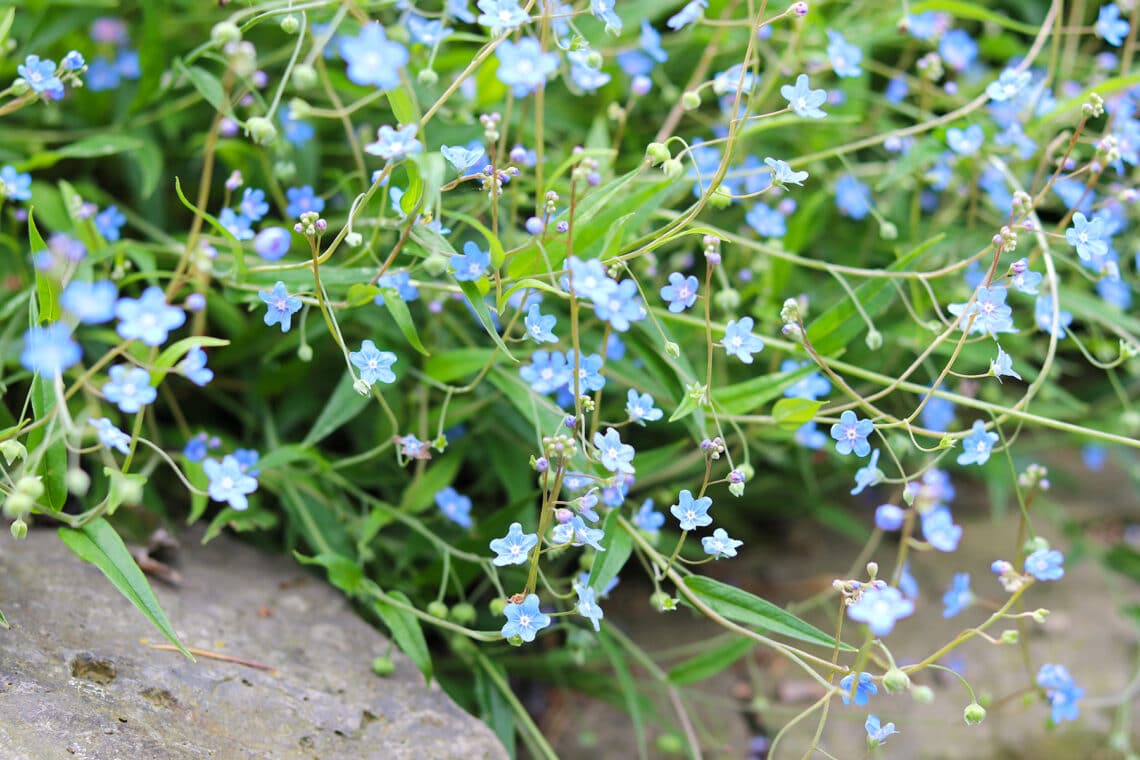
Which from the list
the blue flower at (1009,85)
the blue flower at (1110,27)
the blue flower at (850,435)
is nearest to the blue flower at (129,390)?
the blue flower at (850,435)

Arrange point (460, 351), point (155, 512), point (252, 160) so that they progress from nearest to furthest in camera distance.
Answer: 1. point (460, 351)
2. point (155, 512)
3. point (252, 160)

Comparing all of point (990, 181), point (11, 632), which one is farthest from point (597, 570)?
point (990, 181)

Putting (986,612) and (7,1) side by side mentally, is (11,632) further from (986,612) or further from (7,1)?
(986,612)

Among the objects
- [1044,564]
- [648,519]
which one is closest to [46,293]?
[648,519]

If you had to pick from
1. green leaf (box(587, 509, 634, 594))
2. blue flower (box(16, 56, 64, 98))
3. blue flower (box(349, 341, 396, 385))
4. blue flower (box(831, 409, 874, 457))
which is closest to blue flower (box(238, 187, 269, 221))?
blue flower (box(16, 56, 64, 98))

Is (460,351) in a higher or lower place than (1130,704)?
higher

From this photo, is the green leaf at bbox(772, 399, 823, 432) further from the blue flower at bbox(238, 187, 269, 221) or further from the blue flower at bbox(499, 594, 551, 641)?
the blue flower at bbox(238, 187, 269, 221)
